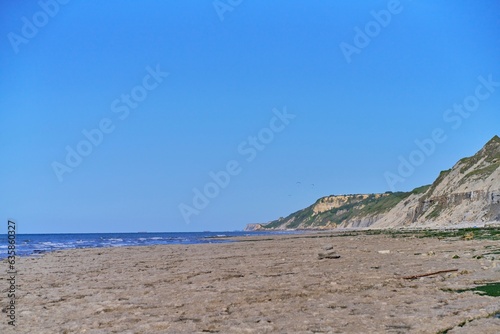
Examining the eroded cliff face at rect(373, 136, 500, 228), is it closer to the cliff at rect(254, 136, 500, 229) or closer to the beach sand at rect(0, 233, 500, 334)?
the cliff at rect(254, 136, 500, 229)

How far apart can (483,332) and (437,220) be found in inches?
3708

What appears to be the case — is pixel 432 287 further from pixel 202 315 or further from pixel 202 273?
pixel 202 273

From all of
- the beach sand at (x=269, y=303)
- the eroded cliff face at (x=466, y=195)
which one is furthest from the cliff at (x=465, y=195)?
the beach sand at (x=269, y=303)

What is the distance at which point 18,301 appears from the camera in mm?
13273

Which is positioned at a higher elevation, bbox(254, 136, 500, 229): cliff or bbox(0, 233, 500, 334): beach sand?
bbox(254, 136, 500, 229): cliff

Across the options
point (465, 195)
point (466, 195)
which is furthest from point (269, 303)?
point (465, 195)

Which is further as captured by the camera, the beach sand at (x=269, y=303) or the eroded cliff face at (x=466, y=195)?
the eroded cliff face at (x=466, y=195)

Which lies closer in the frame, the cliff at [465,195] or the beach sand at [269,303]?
the beach sand at [269,303]

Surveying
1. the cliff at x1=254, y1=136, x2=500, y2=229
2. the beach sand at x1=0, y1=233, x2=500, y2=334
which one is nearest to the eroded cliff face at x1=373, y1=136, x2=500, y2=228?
the cliff at x1=254, y1=136, x2=500, y2=229

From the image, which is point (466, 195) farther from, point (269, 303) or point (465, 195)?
point (269, 303)

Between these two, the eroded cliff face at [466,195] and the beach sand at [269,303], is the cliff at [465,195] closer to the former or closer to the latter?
the eroded cliff face at [466,195]

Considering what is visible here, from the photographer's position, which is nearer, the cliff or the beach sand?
the beach sand

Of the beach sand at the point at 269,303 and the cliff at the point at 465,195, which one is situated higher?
the cliff at the point at 465,195

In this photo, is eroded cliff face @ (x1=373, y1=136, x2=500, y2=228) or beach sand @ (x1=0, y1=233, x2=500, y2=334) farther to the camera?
eroded cliff face @ (x1=373, y1=136, x2=500, y2=228)
